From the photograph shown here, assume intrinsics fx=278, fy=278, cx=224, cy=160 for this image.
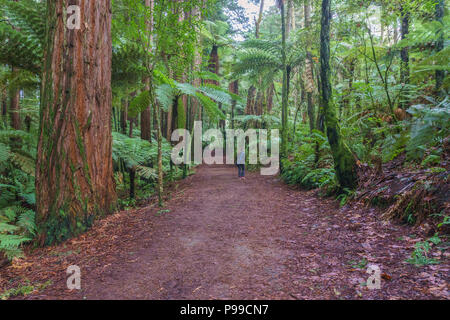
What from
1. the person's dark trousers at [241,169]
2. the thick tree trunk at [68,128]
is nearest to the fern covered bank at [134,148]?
the thick tree trunk at [68,128]

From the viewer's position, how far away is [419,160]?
14.1 ft

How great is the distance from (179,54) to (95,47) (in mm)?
2345

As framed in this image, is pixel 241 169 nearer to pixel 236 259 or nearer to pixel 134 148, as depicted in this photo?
pixel 134 148

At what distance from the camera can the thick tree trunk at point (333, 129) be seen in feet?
15.7

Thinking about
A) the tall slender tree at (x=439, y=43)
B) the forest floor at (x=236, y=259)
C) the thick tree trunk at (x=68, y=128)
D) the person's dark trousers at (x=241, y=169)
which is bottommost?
the forest floor at (x=236, y=259)

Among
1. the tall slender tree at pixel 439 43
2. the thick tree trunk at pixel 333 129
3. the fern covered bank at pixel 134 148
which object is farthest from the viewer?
the tall slender tree at pixel 439 43

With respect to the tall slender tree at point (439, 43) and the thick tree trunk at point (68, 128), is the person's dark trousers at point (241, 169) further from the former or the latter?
the thick tree trunk at point (68, 128)

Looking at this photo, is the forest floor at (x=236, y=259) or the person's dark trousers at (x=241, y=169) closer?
the forest floor at (x=236, y=259)

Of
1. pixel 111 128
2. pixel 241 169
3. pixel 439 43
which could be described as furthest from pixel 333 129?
pixel 241 169

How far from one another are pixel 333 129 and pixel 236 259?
3.18 metres

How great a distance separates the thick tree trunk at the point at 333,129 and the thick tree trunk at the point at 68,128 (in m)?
3.66
